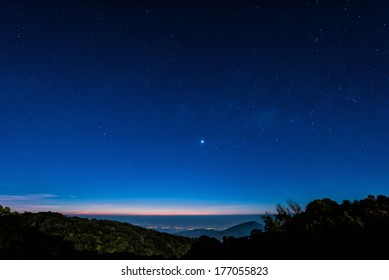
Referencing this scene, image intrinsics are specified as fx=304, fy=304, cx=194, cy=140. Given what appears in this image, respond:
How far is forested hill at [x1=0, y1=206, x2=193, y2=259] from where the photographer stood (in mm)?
17469

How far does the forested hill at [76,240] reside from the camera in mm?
17469

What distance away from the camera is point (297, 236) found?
19859 mm

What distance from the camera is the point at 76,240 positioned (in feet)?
71.2

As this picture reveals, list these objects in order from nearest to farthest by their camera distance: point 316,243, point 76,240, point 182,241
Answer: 1. point 316,243
2. point 76,240
3. point 182,241

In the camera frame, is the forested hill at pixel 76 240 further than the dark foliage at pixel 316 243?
Yes

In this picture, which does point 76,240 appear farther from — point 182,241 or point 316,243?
point 316,243

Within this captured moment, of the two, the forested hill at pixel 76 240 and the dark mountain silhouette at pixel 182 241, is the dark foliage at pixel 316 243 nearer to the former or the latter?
the dark mountain silhouette at pixel 182 241

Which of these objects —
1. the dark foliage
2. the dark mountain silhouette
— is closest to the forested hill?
the dark mountain silhouette

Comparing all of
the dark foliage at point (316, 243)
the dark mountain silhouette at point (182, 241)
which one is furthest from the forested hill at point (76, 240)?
the dark foliage at point (316, 243)

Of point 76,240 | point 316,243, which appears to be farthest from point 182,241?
point 316,243

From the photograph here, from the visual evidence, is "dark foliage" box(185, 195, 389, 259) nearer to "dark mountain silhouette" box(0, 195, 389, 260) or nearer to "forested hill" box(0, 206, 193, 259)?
"dark mountain silhouette" box(0, 195, 389, 260)
